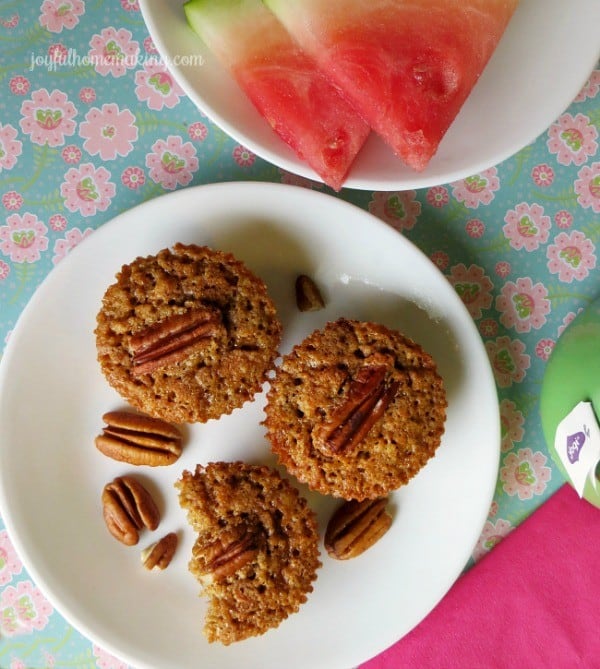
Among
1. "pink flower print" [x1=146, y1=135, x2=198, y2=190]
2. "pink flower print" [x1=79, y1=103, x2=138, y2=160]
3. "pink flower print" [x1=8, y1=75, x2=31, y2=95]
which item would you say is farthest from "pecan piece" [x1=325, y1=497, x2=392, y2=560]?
"pink flower print" [x1=8, y1=75, x2=31, y2=95]

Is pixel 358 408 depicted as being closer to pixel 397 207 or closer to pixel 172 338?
pixel 172 338

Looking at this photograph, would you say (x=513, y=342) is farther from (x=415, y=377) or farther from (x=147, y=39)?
(x=147, y=39)

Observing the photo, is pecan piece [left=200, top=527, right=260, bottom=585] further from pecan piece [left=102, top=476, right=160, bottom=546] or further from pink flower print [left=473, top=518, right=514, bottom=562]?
pink flower print [left=473, top=518, right=514, bottom=562]

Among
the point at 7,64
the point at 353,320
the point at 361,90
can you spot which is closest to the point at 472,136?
the point at 361,90

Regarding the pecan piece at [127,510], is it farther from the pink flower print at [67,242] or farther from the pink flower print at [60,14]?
the pink flower print at [60,14]

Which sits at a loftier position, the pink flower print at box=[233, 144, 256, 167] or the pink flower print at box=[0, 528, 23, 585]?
the pink flower print at box=[233, 144, 256, 167]

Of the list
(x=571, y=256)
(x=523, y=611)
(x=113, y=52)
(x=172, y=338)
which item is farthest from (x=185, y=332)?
(x=523, y=611)

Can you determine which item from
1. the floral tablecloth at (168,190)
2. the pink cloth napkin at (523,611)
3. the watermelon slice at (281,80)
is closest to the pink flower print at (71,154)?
the floral tablecloth at (168,190)
